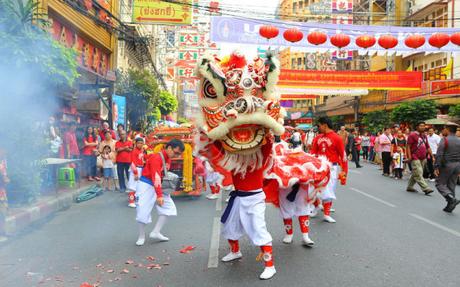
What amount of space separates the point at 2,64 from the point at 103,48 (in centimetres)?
1480

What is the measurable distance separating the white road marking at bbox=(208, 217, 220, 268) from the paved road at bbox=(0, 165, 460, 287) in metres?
0.01

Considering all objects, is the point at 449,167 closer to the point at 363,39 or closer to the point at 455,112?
the point at 363,39

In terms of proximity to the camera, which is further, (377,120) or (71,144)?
(377,120)

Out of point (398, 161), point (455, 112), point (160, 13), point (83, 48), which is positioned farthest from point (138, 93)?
point (455, 112)

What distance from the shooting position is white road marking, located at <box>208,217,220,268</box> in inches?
201

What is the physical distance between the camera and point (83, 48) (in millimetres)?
18094

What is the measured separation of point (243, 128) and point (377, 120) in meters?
28.3

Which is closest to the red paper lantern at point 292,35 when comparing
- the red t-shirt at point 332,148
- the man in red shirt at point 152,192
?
the red t-shirt at point 332,148

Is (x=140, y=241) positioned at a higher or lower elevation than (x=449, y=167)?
lower

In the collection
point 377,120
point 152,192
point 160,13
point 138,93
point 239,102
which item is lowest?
point 152,192

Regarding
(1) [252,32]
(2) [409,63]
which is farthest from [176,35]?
(1) [252,32]

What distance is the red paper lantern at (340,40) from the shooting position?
14625 mm

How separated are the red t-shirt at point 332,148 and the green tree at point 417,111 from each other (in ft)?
61.0

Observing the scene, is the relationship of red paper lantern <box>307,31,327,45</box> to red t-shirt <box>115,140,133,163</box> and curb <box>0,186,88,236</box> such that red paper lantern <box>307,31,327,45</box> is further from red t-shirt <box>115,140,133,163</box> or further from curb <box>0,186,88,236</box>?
curb <box>0,186,88,236</box>
